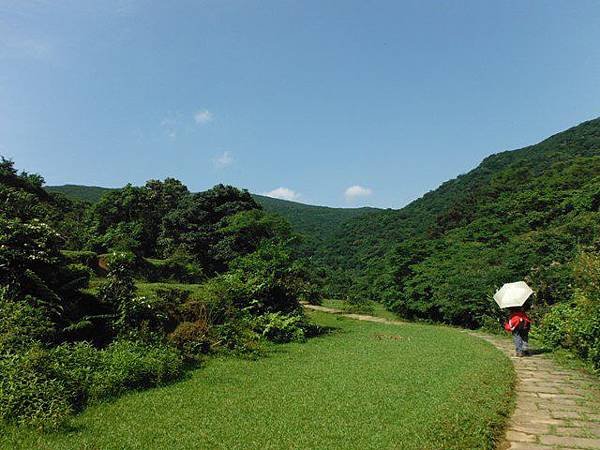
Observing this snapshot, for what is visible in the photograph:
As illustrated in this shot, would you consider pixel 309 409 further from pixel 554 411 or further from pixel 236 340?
pixel 236 340

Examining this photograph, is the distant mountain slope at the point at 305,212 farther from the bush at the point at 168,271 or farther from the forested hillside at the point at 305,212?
the bush at the point at 168,271

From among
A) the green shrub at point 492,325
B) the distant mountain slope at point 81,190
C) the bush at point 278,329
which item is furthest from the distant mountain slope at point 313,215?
the bush at point 278,329

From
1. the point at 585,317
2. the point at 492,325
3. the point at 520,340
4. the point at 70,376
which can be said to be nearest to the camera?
the point at 70,376

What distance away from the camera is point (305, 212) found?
91.7 metres

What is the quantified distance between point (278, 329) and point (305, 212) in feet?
258

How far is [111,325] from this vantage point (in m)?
8.73

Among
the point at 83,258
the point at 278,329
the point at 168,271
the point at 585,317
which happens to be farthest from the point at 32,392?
the point at 168,271

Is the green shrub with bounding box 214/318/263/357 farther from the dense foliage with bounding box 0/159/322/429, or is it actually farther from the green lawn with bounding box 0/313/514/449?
the green lawn with bounding box 0/313/514/449

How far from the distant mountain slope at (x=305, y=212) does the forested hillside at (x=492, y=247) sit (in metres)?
20.9

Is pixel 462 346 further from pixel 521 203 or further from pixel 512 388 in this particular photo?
pixel 521 203

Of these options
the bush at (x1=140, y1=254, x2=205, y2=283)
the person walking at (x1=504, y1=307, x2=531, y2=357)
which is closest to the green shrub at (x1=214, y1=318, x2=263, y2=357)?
the person walking at (x1=504, y1=307, x2=531, y2=357)

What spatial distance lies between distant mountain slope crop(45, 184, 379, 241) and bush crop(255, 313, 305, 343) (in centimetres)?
5389

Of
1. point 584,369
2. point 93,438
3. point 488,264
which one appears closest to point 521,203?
point 488,264

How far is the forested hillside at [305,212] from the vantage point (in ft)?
229
